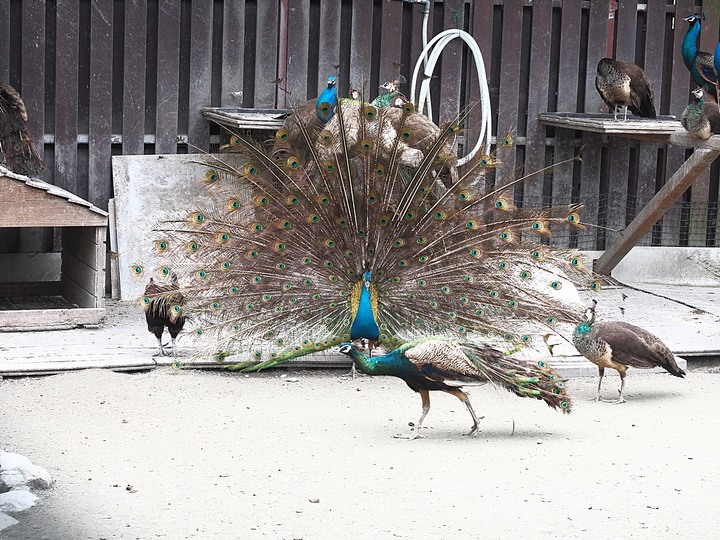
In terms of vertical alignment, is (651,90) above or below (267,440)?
above

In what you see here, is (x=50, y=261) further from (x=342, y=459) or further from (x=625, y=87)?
(x=625, y=87)

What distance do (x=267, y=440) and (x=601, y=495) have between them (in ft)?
6.87

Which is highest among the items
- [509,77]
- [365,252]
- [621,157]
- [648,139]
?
[509,77]

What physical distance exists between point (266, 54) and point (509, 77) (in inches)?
103

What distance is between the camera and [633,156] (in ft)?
41.5

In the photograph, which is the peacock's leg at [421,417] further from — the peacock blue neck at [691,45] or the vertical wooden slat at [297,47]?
the peacock blue neck at [691,45]

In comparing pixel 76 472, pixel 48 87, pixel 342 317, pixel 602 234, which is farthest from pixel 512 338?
pixel 48 87

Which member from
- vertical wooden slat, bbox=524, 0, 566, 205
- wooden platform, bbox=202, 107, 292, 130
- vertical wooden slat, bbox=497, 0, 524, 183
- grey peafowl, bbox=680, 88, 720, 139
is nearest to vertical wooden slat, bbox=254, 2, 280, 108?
wooden platform, bbox=202, 107, 292, 130

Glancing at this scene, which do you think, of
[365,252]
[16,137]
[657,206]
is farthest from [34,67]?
[657,206]

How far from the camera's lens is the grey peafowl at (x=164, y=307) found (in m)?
8.38

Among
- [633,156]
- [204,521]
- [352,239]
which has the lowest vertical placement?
[204,521]

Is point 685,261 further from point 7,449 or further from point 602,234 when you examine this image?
point 7,449

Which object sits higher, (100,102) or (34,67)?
(34,67)

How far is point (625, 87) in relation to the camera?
11273 millimetres
